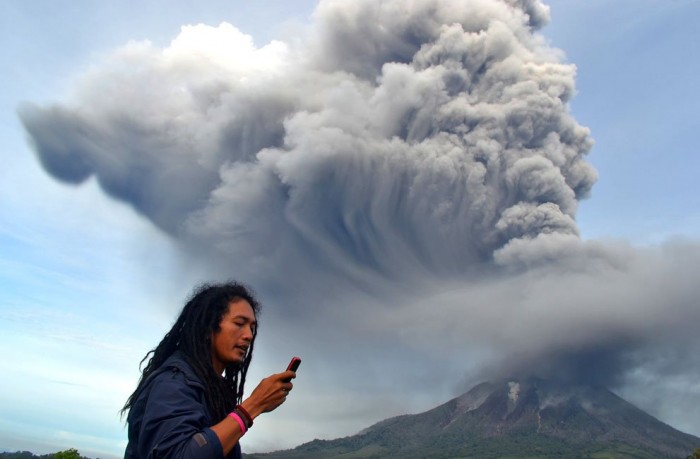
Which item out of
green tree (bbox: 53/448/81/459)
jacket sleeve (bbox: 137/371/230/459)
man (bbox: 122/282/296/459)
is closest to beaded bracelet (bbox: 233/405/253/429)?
man (bbox: 122/282/296/459)

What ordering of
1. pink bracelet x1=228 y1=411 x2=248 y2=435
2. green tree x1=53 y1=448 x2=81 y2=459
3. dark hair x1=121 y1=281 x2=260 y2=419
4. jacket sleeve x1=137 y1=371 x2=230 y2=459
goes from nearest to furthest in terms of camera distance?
jacket sleeve x1=137 y1=371 x2=230 y2=459
pink bracelet x1=228 y1=411 x2=248 y2=435
dark hair x1=121 y1=281 x2=260 y2=419
green tree x1=53 y1=448 x2=81 y2=459

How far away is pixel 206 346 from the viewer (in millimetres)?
2885

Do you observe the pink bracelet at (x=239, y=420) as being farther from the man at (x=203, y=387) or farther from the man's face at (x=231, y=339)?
the man's face at (x=231, y=339)

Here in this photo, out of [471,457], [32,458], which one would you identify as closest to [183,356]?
[32,458]

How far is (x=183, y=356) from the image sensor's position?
2791 millimetres

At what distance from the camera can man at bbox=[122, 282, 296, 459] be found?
229 centimetres

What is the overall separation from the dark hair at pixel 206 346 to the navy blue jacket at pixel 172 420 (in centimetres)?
10

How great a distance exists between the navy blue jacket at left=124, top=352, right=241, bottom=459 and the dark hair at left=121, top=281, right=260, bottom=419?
97 millimetres

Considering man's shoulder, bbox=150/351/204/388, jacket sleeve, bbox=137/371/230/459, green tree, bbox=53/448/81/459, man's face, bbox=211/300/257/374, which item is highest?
green tree, bbox=53/448/81/459

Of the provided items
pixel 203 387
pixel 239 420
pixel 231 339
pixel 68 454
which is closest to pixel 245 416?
pixel 239 420

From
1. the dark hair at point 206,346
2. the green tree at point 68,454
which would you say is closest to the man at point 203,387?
the dark hair at point 206,346

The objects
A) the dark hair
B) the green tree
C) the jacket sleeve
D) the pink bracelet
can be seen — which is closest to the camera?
the jacket sleeve

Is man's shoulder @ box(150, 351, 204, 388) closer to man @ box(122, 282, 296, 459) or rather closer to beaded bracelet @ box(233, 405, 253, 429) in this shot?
man @ box(122, 282, 296, 459)

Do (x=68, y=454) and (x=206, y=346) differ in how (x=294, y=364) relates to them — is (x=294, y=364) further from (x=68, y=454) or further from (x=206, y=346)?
(x=68, y=454)
